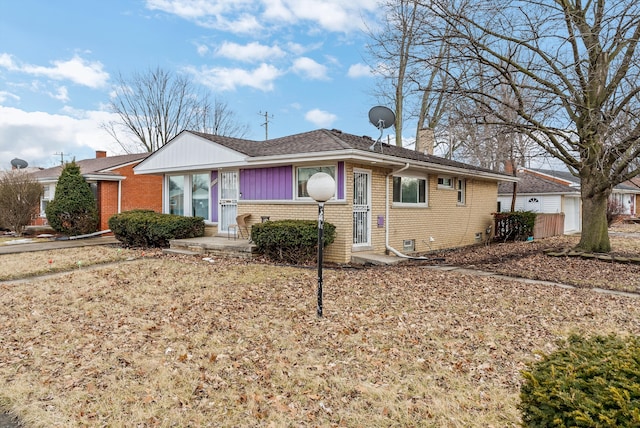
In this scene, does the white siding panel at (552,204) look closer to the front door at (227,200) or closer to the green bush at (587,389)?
the front door at (227,200)

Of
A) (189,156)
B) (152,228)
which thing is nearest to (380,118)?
(189,156)

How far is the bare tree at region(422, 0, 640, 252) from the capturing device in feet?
30.2

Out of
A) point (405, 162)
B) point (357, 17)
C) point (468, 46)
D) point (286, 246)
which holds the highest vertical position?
point (357, 17)

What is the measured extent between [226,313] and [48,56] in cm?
1671

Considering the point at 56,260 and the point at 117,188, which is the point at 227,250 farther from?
the point at 117,188

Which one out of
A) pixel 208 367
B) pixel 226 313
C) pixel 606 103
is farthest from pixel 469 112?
pixel 208 367

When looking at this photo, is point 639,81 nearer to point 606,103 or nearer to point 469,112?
point 606,103

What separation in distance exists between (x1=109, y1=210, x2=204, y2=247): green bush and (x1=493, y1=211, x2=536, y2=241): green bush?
41.2 feet

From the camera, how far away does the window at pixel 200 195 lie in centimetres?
1382

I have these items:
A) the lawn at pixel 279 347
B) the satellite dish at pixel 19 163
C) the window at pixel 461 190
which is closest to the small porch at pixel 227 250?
the lawn at pixel 279 347

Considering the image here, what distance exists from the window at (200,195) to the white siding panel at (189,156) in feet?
1.98

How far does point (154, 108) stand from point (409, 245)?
26.0m

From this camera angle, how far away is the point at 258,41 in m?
19.4

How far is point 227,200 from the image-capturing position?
42.7 feet
